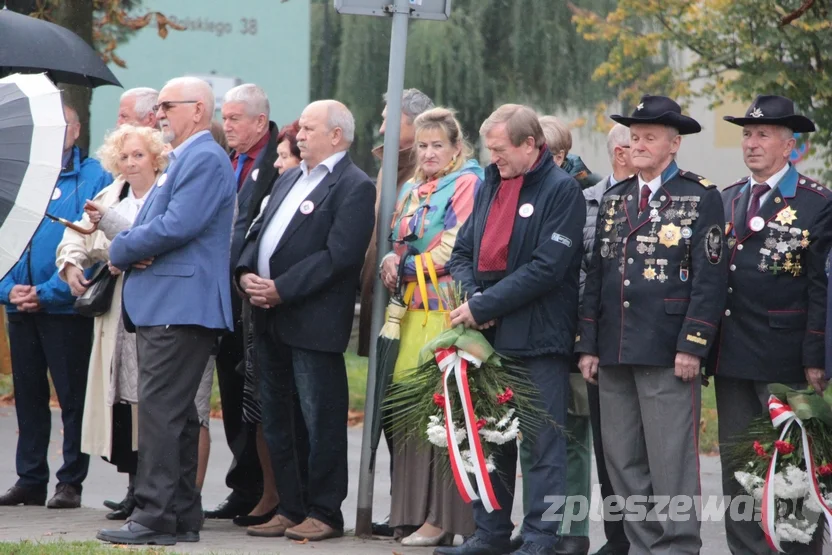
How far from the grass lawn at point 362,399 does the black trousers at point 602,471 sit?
3.82 metres

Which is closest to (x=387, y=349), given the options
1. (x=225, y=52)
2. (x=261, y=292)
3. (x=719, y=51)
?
(x=261, y=292)

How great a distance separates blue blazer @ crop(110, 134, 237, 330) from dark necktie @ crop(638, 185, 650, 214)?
209 centimetres

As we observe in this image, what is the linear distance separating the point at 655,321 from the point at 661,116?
3.10ft

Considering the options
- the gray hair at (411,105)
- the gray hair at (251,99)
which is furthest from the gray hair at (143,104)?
the gray hair at (411,105)

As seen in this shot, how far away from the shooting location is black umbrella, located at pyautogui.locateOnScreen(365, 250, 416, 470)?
6828 millimetres

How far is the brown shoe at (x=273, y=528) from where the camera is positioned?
23.1 ft

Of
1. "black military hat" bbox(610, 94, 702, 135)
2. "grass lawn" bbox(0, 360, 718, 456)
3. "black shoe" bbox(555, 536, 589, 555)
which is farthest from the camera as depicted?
"grass lawn" bbox(0, 360, 718, 456)

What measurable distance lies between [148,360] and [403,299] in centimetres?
133

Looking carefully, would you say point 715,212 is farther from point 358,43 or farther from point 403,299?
point 358,43

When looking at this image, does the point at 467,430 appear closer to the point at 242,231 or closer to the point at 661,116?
the point at 661,116

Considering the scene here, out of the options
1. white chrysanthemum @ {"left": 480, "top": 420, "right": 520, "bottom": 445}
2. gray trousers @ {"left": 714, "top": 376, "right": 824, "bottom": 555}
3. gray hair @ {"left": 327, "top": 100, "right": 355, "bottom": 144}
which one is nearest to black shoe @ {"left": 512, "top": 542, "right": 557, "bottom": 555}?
white chrysanthemum @ {"left": 480, "top": 420, "right": 520, "bottom": 445}

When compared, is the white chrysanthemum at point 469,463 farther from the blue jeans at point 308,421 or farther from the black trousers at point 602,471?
the blue jeans at point 308,421

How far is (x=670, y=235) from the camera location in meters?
6.09

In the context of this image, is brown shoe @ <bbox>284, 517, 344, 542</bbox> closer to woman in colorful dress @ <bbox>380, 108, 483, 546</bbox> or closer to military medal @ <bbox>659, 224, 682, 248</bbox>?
woman in colorful dress @ <bbox>380, 108, 483, 546</bbox>
